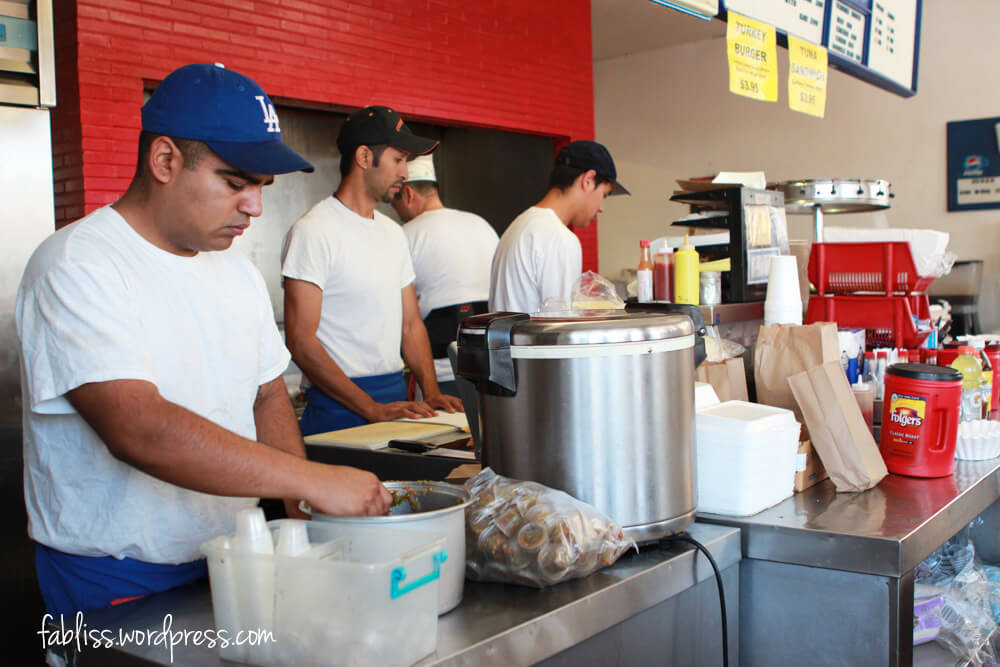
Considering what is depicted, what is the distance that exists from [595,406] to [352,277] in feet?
5.83

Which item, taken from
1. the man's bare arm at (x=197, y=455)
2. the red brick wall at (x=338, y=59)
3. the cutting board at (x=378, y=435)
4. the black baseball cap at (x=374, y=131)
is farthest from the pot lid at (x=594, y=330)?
the red brick wall at (x=338, y=59)

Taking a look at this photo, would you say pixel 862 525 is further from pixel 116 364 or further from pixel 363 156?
pixel 363 156

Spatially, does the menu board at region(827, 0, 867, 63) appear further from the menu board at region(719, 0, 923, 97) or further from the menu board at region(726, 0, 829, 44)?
the menu board at region(726, 0, 829, 44)

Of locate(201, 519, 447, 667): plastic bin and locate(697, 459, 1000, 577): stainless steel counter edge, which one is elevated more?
locate(201, 519, 447, 667): plastic bin

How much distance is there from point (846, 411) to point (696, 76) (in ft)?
26.0

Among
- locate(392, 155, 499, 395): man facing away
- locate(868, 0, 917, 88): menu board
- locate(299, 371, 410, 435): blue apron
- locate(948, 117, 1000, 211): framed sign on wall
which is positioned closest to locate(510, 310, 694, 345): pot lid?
locate(299, 371, 410, 435): blue apron

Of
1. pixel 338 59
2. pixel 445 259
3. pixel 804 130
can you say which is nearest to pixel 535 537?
pixel 445 259

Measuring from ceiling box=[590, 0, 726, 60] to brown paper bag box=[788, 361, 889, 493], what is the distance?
6464mm

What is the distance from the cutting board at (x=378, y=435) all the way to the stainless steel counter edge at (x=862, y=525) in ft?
2.86

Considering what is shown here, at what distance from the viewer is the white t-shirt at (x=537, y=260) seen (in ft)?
10.9

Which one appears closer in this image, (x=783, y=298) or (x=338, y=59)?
(x=783, y=298)

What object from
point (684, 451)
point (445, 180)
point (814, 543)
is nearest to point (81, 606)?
point (684, 451)

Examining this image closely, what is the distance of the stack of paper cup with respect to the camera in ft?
7.59

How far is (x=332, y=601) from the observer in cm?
94
